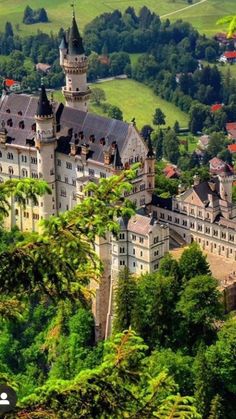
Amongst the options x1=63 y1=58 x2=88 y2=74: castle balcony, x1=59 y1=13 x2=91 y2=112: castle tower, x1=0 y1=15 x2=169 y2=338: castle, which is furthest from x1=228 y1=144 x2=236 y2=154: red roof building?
x1=63 y1=58 x2=88 y2=74: castle balcony

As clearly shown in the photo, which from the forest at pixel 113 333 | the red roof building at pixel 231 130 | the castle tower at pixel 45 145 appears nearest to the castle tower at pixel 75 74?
the castle tower at pixel 45 145

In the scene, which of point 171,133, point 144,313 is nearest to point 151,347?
point 144,313

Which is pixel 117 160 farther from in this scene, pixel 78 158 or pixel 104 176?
pixel 78 158

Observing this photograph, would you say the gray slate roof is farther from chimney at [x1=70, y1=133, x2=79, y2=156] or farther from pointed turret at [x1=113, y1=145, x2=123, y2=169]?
pointed turret at [x1=113, y1=145, x2=123, y2=169]

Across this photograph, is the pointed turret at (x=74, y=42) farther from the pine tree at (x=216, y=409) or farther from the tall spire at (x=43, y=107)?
the pine tree at (x=216, y=409)

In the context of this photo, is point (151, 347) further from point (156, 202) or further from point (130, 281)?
point (156, 202)

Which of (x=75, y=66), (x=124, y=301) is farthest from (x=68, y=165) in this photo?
(x=124, y=301)
